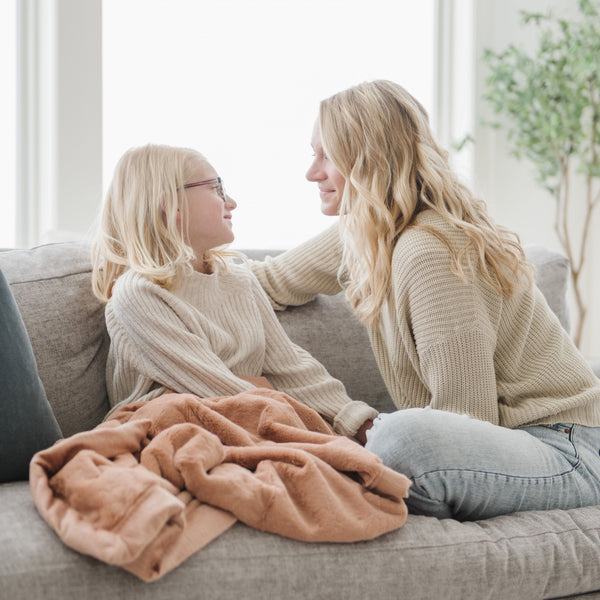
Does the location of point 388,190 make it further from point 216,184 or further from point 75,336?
point 75,336

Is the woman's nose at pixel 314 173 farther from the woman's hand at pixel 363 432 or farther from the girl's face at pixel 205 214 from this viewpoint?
the woman's hand at pixel 363 432

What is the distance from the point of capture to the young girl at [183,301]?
145 centimetres

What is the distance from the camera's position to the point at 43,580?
3.01 feet

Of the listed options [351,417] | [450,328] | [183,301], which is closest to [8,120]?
[183,301]

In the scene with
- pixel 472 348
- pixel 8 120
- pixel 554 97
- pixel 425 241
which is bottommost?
pixel 472 348

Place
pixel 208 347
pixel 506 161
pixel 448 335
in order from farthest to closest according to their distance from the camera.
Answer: pixel 506 161, pixel 208 347, pixel 448 335

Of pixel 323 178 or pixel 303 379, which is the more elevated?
pixel 323 178

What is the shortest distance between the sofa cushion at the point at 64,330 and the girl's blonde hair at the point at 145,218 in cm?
5

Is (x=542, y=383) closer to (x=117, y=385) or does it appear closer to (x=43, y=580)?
(x=117, y=385)

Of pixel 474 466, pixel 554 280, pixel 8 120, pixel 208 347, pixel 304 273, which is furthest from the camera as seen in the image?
pixel 8 120

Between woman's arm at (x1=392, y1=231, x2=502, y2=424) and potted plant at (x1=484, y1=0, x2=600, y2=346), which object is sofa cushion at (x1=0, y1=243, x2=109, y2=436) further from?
potted plant at (x1=484, y1=0, x2=600, y2=346)

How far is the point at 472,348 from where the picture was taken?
1.37 metres

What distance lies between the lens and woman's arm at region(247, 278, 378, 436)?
156cm

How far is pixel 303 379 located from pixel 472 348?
43 cm
